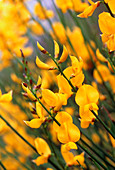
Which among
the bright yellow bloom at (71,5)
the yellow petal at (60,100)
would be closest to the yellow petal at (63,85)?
the yellow petal at (60,100)

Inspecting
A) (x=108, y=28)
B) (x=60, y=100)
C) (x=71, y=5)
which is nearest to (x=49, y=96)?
(x=60, y=100)

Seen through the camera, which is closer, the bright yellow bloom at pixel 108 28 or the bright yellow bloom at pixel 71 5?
the bright yellow bloom at pixel 108 28

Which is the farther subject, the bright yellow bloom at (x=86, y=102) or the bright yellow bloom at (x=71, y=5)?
the bright yellow bloom at (x=71, y=5)

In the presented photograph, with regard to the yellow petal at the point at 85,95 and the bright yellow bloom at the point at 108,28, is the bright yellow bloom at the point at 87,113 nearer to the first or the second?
the yellow petal at the point at 85,95

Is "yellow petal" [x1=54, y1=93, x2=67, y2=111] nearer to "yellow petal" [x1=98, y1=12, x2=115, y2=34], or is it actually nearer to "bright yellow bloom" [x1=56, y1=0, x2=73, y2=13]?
"yellow petal" [x1=98, y1=12, x2=115, y2=34]

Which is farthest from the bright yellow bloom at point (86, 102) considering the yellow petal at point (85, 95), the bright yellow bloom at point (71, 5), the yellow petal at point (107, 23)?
the bright yellow bloom at point (71, 5)

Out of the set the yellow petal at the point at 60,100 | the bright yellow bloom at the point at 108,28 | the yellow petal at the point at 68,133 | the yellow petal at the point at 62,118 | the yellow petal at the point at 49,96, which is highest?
the bright yellow bloom at the point at 108,28

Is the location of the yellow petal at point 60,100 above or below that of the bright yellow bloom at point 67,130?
above

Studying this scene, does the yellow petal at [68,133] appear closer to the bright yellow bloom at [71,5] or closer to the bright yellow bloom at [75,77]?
the bright yellow bloom at [75,77]

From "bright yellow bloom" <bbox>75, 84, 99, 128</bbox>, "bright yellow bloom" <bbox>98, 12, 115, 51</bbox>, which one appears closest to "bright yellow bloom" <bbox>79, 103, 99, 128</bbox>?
"bright yellow bloom" <bbox>75, 84, 99, 128</bbox>

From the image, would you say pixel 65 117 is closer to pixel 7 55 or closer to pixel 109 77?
pixel 109 77

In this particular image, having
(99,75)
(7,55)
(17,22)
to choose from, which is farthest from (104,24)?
(17,22)
